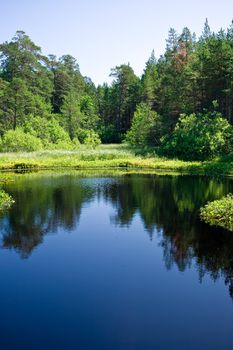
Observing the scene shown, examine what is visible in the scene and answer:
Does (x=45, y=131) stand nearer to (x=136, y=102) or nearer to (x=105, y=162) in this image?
(x=105, y=162)

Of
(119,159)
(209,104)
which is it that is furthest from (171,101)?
(119,159)

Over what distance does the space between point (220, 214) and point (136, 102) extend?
76.3 m

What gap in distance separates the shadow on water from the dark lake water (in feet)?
0.24

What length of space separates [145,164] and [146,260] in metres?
37.5

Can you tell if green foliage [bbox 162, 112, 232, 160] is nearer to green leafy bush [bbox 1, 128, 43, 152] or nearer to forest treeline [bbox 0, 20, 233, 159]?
forest treeline [bbox 0, 20, 233, 159]

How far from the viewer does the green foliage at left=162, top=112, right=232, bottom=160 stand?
56.9 m

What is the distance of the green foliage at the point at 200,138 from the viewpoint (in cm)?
5691

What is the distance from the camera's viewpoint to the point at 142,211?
94.2 feet

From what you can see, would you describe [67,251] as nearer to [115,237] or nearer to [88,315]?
[115,237]

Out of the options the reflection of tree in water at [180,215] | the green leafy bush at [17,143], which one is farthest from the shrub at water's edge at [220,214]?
the green leafy bush at [17,143]

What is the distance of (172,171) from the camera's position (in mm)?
52531

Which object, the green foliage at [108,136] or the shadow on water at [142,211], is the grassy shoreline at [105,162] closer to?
the shadow on water at [142,211]

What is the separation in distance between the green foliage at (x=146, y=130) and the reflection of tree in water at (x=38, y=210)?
32.2 meters

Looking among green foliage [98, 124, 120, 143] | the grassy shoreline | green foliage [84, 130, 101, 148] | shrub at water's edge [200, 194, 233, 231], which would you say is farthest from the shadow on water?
green foliage [98, 124, 120, 143]
